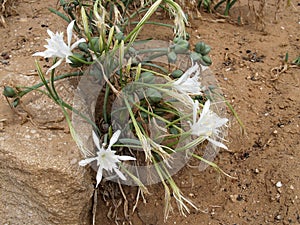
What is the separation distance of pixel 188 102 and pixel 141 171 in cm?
35

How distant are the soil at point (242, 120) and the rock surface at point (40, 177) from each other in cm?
6

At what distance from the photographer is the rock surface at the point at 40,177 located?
Answer: 150 cm

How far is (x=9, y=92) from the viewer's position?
4.98ft

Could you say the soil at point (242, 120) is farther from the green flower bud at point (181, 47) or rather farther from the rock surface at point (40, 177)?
the green flower bud at point (181, 47)

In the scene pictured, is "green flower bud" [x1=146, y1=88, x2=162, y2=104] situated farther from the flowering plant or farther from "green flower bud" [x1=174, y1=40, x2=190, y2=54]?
"green flower bud" [x1=174, y1=40, x2=190, y2=54]

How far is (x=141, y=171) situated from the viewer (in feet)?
5.28

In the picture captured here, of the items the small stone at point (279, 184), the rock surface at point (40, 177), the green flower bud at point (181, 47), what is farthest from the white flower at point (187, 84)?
the small stone at point (279, 184)

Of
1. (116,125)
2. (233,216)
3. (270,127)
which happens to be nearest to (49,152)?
(116,125)

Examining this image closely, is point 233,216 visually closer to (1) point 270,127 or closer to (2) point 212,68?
(1) point 270,127

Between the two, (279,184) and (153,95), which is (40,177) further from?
(279,184)

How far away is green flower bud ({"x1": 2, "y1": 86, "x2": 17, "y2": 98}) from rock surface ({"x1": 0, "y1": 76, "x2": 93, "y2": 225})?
0.29 feet

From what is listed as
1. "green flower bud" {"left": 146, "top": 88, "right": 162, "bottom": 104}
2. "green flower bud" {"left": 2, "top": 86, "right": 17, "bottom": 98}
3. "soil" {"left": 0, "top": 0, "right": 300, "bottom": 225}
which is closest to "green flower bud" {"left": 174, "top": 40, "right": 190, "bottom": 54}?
"green flower bud" {"left": 146, "top": 88, "right": 162, "bottom": 104}

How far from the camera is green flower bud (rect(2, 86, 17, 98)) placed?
1.51m

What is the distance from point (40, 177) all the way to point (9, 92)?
269 millimetres
